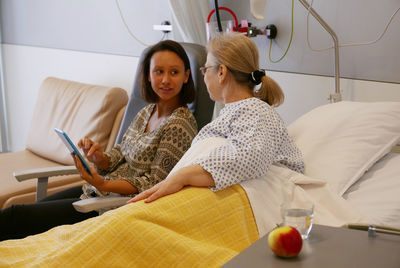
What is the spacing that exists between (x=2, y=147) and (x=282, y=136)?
3028 mm

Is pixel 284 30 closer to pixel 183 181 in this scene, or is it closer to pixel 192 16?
pixel 192 16

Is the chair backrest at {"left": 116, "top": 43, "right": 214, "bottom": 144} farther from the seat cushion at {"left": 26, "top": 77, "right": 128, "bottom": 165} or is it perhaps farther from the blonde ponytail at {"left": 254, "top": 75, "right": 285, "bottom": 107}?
the seat cushion at {"left": 26, "top": 77, "right": 128, "bottom": 165}

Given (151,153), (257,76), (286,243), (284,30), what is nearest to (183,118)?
(151,153)

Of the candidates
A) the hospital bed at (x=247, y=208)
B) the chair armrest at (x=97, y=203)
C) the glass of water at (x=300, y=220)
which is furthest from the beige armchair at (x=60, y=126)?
the glass of water at (x=300, y=220)

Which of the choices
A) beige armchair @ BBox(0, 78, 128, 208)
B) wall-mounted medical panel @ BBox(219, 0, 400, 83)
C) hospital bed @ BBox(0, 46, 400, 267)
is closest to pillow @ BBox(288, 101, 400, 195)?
hospital bed @ BBox(0, 46, 400, 267)

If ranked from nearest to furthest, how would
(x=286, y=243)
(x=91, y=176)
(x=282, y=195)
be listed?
1. (x=286, y=243)
2. (x=282, y=195)
3. (x=91, y=176)

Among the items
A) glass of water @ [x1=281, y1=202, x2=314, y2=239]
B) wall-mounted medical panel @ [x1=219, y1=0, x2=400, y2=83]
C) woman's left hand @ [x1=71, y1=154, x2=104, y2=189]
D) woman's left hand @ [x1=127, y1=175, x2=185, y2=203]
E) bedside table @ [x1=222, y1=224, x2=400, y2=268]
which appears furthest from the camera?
wall-mounted medical panel @ [x1=219, y1=0, x2=400, y2=83]

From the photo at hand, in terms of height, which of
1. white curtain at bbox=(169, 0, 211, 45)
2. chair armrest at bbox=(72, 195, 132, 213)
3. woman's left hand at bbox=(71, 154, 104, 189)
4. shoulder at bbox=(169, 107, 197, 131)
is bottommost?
chair armrest at bbox=(72, 195, 132, 213)

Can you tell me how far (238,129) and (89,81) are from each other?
80.5 inches

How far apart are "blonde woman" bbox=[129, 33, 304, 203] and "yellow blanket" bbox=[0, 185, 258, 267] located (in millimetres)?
49

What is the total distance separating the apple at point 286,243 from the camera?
1090mm

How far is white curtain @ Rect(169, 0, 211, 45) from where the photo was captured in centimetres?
264

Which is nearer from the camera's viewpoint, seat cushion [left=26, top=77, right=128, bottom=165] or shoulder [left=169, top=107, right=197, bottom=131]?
shoulder [left=169, top=107, right=197, bottom=131]

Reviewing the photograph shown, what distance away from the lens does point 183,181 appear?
157 cm
